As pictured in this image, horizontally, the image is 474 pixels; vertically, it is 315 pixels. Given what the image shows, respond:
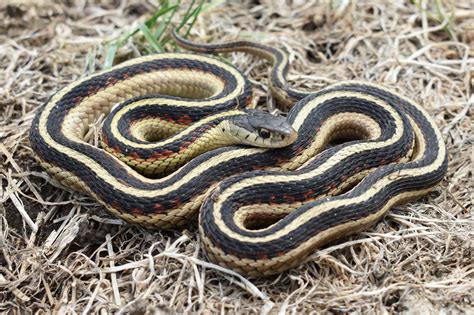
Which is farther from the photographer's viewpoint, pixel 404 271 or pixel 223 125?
pixel 223 125

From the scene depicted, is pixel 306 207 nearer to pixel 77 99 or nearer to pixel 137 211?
pixel 137 211

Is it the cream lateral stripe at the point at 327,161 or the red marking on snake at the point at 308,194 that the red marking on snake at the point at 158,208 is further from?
the red marking on snake at the point at 308,194

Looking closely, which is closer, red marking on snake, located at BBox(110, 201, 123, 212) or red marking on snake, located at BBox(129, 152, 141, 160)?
red marking on snake, located at BBox(110, 201, 123, 212)

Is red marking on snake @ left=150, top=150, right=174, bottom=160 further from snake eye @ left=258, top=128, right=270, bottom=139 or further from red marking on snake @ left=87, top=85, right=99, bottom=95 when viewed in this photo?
red marking on snake @ left=87, top=85, right=99, bottom=95

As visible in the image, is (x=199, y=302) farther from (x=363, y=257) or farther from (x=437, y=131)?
(x=437, y=131)


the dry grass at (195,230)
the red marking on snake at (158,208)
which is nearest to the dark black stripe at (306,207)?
the dry grass at (195,230)

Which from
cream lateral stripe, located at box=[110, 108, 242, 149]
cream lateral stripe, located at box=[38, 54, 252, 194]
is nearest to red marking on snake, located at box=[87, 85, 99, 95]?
cream lateral stripe, located at box=[38, 54, 252, 194]

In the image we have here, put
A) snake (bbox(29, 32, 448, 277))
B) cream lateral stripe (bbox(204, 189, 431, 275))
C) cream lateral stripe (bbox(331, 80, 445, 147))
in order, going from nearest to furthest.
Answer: cream lateral stripe (bbox(204, 189, 431, 275)) < snake (bbox(29, 32, 448, 277)) < cream lateral stripe (bbox(331, 80, 445, 147))

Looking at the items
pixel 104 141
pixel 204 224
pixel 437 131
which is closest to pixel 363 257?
pixel 204 224
